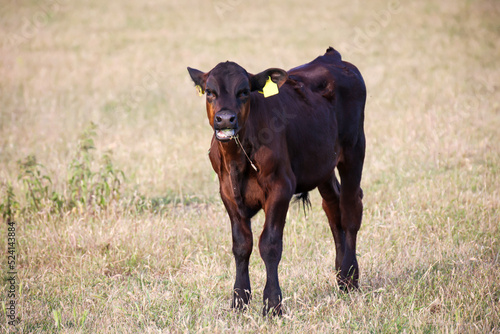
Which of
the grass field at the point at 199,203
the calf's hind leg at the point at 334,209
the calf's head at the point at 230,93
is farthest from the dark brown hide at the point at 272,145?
the grass field at the point at 199,203

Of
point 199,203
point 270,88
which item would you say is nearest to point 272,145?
point 270,88

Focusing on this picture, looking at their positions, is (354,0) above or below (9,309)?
above

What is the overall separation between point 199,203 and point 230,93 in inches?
147

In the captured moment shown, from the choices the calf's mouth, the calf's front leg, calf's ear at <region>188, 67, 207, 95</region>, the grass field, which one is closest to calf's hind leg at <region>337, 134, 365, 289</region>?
the grass field

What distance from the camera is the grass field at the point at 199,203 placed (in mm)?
5188

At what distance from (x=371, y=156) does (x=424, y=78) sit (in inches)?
275

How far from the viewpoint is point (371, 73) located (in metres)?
17.3

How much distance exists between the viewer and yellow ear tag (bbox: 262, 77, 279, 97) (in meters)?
5.13

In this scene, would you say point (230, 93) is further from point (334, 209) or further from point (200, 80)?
point (334, 209)

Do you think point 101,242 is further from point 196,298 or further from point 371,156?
point 371,156

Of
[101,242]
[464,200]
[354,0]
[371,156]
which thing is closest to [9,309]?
[101,242]

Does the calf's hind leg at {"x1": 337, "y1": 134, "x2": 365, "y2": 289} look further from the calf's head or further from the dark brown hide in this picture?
the calf's head

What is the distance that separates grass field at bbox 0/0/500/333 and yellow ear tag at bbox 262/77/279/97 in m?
1.65

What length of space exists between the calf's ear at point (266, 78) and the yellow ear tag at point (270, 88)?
2 cm
